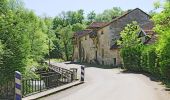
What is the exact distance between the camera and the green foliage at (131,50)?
144 ft

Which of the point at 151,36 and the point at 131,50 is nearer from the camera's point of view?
the point at 131,50

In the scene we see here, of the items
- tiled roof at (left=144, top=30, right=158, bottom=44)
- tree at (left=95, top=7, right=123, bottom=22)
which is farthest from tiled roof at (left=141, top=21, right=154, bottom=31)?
tree at (left=95, top=7, right=123, bottom=22)

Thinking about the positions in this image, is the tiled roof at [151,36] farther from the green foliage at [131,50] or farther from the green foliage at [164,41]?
the green foliage at [164,41]

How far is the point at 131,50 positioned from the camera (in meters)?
45.4

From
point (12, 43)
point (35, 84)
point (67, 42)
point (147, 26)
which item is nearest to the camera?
point (35, 84)

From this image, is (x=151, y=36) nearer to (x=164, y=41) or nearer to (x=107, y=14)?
(x=164, y=41)

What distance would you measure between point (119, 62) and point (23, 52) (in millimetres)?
36272

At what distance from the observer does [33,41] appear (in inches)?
1601

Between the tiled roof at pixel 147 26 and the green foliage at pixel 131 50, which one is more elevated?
the tiled roof at pixel 147 26

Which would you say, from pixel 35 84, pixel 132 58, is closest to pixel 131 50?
pixel 132 58

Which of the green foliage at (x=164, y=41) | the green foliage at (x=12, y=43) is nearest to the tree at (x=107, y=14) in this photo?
the green foliage at (x=164, y=41)

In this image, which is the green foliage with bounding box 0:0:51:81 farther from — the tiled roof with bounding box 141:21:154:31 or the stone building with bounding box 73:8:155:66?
the tiled roof with bounding box 141:21:154:31

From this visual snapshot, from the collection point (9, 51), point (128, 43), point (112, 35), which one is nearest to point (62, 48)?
point (112, 35)

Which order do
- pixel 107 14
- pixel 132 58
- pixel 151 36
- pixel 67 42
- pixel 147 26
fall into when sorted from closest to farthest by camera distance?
pixel 132 58, pixel 151 36, pixel 147 26, pixel 67 42, pixel 107 14
